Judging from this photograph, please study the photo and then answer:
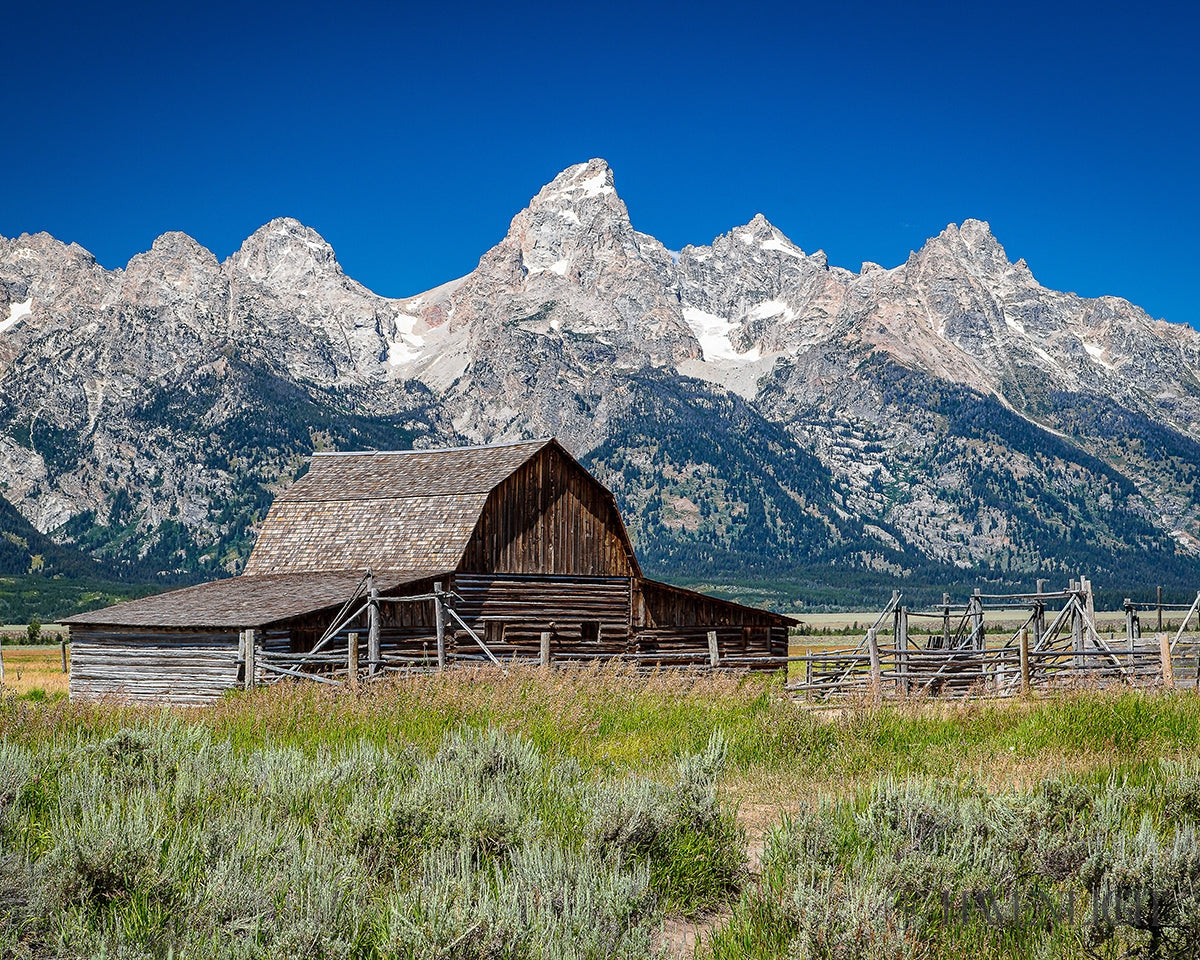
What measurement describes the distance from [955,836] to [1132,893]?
1.21m

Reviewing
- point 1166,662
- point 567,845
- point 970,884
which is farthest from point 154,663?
point 970,884

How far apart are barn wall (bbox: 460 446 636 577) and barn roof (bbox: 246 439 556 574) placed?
2.00ft

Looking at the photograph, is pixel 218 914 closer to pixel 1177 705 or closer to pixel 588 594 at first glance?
pixel 1177 705

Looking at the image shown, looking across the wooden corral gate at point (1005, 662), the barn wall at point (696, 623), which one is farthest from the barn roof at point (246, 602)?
the wooden corral gate at point (1005, 662)

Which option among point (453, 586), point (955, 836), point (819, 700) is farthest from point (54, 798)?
point (453, 586)

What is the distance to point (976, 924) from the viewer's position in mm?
5910

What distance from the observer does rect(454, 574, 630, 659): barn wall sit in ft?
104

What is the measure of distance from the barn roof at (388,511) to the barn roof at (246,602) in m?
0.95

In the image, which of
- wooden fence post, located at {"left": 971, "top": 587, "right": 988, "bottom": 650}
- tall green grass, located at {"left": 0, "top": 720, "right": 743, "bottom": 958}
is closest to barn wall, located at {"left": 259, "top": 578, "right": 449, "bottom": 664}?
wooden fence post, located at {"left": 971, "top": 587, "right": 988, "bottom": 650}

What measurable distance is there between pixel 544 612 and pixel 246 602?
915 cm

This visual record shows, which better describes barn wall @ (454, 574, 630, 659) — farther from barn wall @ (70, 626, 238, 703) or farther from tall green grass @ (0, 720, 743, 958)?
tall green grass @ (0, 720, 743, 958)

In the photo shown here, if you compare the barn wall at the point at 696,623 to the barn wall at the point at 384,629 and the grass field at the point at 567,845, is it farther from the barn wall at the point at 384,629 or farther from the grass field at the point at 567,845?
the grass field at the point at 567,845

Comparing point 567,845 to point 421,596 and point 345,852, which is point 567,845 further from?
point 421,596

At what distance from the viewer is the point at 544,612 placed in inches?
1316
